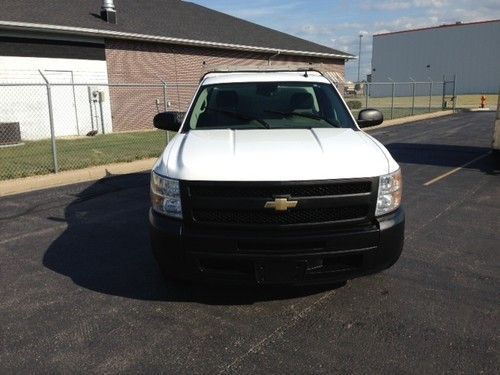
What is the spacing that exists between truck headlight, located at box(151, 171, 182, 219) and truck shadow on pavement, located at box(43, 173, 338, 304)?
31.9 inches

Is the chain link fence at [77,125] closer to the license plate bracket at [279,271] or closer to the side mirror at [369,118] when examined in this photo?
the side mirror at [369,118]

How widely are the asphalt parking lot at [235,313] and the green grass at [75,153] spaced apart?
162 inches

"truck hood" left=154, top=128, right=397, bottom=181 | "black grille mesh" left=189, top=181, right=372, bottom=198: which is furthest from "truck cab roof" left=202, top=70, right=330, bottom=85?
"black grille mesh" left=189, top=181, right=372, bottom=198

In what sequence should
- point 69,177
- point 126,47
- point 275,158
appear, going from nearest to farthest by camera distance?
point 275,158 < point 69,177 < point 126,47

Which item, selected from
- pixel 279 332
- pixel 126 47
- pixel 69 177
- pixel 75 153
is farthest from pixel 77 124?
pixel 279 332

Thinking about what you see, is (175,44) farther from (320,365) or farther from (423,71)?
(423,71)

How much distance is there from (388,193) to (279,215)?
843 mm

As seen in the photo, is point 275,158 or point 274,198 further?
point 275,158

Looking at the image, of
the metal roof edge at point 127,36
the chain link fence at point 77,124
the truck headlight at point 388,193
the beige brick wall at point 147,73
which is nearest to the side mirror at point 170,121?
the truck headlight at point 388,193

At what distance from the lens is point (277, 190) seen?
10.8ft

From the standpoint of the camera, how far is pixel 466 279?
4.23m

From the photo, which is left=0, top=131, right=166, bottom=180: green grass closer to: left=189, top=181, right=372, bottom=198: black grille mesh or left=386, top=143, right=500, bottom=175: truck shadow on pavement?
left=386, top=143, right=500, bottom=175: truck shadow on pavement

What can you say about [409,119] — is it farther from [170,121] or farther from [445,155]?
[170,121]

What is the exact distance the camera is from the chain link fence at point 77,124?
10789 millimetres
